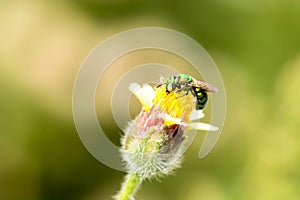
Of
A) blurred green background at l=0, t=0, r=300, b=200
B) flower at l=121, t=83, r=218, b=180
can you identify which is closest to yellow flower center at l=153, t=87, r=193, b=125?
flower at l=121, t=83, r=218, b=180

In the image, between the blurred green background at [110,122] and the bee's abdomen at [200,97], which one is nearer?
the bee's abdomen at [200,97]

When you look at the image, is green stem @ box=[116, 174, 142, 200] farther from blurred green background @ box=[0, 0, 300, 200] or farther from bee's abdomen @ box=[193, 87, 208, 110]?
blurred green background @ box=[0, 0, 300, 200]

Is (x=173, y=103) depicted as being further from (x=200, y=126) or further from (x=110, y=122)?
(x=110, y=122)

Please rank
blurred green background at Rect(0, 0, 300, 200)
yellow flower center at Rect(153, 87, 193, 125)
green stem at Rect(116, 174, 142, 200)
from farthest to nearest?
blurred green background at Rect(0, 0, 300, 200)
yellow flower center at Rect(153, 87, 193, 125)
green stem at Rect(116, 174, 142, 200)

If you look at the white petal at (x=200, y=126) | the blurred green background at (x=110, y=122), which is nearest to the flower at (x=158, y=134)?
the white petal at (x=200, y=126)

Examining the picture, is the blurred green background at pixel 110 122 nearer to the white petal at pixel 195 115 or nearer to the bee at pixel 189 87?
the bee at pixel 189 87
